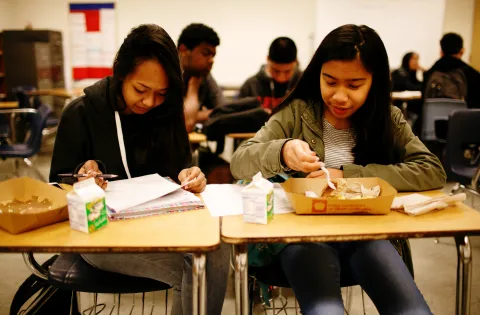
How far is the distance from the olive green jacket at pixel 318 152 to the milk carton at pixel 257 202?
21 cm

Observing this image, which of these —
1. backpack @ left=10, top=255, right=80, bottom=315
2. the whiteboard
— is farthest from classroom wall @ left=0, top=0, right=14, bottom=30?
backpack @ left=10, top=255, right=80, bottom=315

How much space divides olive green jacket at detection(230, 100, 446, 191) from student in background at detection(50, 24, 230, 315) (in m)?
0.19

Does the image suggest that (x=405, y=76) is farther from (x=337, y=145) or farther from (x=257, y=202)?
(x=257, y=202)

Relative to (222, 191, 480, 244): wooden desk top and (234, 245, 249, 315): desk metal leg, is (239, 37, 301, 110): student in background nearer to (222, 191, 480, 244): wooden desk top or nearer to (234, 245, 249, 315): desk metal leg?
(222, 191, 480, 244): wooden desk top

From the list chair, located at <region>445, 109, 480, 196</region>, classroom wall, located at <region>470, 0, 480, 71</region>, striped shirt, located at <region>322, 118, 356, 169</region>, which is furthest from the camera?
classroom wall, located at <region>470, 0, 480, 71</region>

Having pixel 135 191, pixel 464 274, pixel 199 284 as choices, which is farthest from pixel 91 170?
pixel 464 274

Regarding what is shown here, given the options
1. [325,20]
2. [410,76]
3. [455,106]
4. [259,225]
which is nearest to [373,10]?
[325,20]

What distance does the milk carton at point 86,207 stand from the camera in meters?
1.04

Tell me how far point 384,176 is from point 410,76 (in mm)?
5512

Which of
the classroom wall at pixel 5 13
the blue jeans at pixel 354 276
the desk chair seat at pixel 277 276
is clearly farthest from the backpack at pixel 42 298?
the classroom wall at pixel 5 13

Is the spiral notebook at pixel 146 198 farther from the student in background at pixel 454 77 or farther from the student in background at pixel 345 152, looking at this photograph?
the student in background at pixel 454 77

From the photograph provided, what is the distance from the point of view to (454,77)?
170 inches

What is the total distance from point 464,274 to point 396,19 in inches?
251

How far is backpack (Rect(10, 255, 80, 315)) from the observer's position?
4.65 feet
